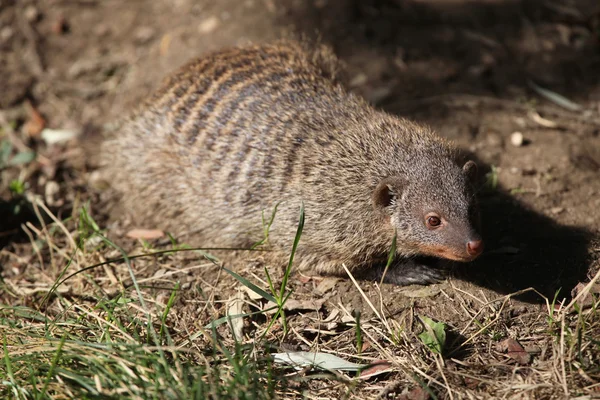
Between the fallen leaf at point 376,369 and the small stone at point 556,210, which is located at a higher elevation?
the small stone at point 556,210

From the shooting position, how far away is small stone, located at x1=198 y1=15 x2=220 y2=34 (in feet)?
21.2

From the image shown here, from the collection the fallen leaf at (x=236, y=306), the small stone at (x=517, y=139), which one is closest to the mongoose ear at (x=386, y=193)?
the fallen leaf at (x=236, y=306)

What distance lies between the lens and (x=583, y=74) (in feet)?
20.0

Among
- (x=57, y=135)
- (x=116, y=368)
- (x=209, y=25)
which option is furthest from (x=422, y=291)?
(x=57, y=135)

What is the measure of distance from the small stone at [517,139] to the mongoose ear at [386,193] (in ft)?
6.19

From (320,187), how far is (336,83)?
124cm

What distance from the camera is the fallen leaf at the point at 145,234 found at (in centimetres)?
507

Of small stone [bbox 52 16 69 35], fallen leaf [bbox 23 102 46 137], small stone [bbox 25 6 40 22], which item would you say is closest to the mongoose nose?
fallen leaf [bbox 23 102 46 137]

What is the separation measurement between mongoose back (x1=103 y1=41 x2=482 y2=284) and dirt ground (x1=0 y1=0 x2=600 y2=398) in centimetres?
29

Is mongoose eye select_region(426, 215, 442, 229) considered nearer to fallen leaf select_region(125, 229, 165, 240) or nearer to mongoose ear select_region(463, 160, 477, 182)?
mongoose ear select_region(463, 160, 477, 182)

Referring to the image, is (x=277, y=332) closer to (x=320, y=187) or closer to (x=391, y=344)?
(x=391, y=344)

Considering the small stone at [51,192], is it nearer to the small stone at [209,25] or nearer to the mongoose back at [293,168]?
the mongoose back at [293,168]

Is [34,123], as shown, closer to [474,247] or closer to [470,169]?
[470,169]

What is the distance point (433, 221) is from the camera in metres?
3.83
